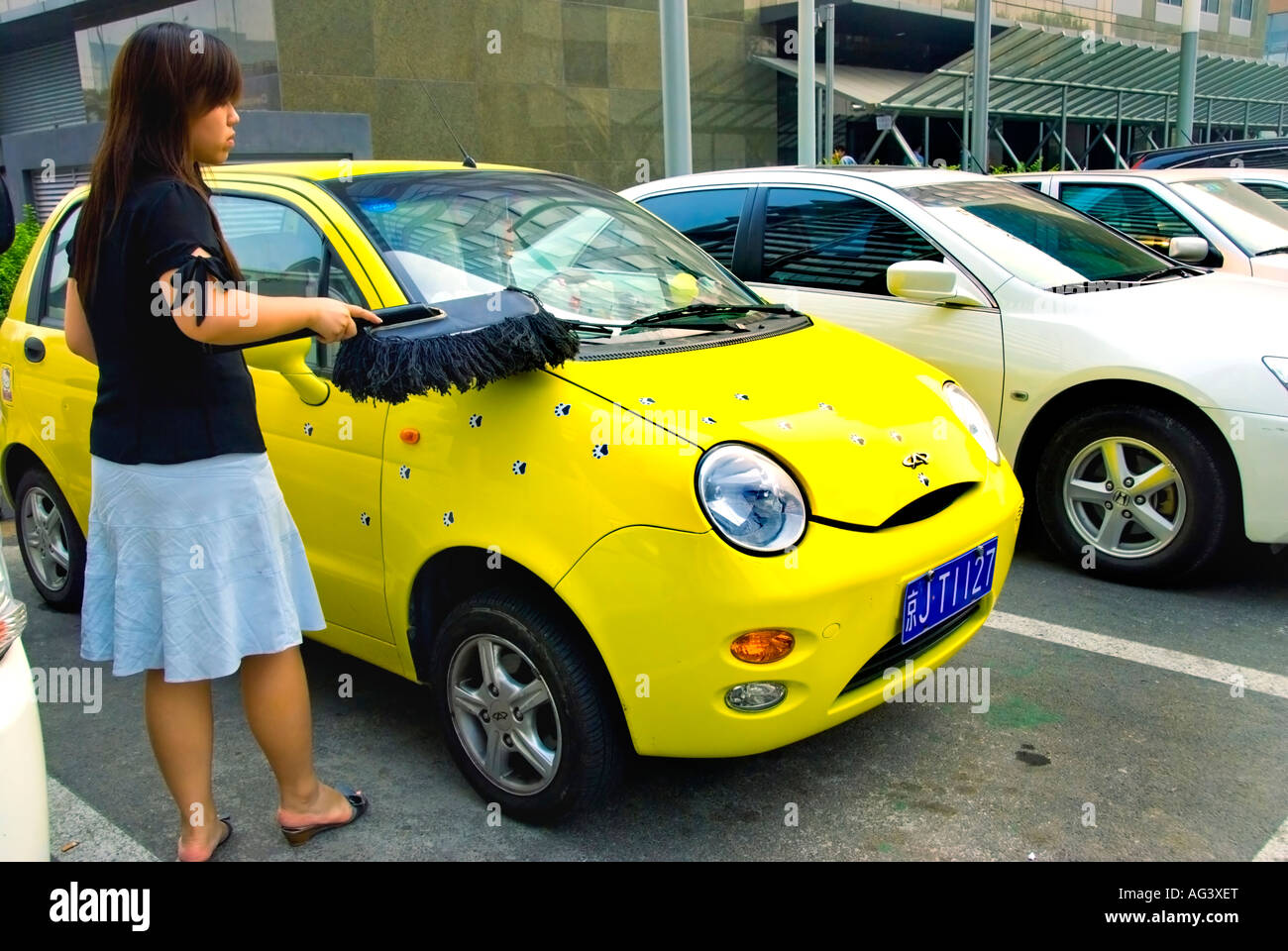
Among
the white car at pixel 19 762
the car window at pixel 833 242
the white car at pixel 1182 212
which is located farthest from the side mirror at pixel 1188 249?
the white car at pixel 19 762

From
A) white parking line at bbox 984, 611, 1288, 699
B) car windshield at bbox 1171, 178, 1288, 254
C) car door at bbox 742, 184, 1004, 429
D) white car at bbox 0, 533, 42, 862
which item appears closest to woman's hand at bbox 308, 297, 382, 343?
white car at bbox 0, 533, 42, 862


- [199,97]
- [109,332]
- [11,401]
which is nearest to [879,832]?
[109,332]

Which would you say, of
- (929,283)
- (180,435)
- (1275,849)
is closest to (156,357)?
(180,435)

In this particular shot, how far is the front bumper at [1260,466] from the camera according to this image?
4012 mm

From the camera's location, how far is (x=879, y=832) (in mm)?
2818

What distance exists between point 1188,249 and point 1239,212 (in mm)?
1144

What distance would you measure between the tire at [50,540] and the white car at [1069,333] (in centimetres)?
319

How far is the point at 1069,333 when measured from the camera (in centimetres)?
450

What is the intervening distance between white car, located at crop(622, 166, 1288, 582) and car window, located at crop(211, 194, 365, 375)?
2.42m

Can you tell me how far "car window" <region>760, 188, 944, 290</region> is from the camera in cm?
505

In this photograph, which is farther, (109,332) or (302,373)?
(302,373)

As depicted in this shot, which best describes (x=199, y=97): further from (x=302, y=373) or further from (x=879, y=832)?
(x=879, y=832)

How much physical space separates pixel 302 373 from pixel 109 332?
2.44 ft
